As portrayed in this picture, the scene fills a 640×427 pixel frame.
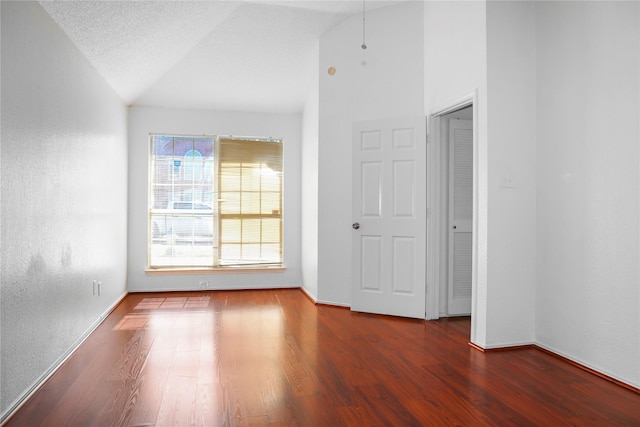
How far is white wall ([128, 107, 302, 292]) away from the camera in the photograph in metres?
5.61

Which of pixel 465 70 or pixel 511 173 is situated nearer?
pixel 511 173

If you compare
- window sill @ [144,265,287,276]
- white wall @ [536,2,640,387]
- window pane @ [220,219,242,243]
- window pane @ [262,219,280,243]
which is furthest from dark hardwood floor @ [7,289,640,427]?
window pane @ [262,219,280,243]

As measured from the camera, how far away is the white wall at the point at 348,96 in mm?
4344

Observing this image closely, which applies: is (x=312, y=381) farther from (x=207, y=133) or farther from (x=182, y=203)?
(x=207, y=133)

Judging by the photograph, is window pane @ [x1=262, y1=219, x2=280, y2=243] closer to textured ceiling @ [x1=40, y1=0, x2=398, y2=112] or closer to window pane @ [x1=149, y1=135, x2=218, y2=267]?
window pane @ [x1=149, y1=135, x2=218, y2=267]

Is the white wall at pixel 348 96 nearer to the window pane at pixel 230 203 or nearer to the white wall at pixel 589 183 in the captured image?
the white wall at pixel 589 183

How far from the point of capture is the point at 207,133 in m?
5.85

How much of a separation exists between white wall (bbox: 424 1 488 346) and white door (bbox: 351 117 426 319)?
0.45 meters

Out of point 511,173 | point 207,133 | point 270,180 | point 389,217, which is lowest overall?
point 389,217

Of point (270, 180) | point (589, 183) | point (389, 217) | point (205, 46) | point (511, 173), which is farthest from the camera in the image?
point (270, 180)

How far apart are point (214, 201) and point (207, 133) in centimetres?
93

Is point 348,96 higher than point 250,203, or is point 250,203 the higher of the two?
point 348,96

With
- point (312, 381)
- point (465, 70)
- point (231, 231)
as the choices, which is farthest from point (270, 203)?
point (312, 381)

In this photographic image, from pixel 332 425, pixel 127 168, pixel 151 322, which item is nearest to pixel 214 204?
pixel 127 168
